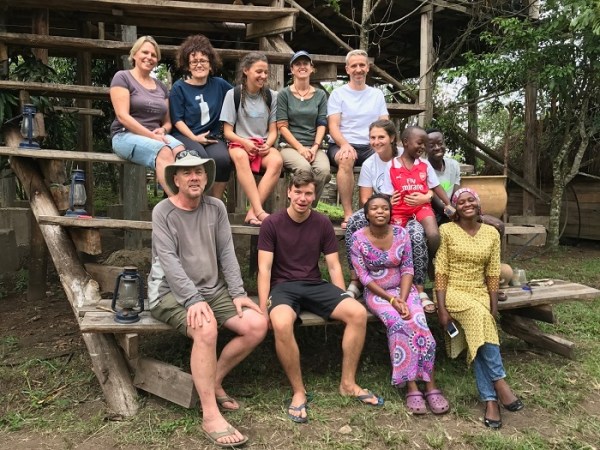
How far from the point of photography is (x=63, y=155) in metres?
3.79

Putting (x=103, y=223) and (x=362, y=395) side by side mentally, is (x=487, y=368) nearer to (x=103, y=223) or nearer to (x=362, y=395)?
(x=362, y=395)

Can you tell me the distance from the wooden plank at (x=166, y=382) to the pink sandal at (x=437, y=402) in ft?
4.56

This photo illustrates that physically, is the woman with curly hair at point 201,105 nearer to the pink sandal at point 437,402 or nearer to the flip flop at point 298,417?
the flip flop at point 298,417

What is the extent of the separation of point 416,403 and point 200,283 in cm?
147

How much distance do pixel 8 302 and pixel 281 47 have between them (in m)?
3.57

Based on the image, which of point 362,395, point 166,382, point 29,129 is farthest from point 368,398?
point 29,129

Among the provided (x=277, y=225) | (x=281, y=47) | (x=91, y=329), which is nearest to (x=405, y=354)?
(x=277, y=225)

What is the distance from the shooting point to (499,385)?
3193mm

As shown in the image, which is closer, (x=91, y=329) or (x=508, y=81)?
(x=91, y=329)

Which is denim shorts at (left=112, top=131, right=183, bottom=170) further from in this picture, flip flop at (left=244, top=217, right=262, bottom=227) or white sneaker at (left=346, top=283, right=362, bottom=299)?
white sneaker at (left=346, top=283, right=362, bottom=299)

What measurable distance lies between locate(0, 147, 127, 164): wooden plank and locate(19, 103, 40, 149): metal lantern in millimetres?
92

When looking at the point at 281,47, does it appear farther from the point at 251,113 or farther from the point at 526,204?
the point at 526,204

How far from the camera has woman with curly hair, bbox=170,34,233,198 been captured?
4.01m

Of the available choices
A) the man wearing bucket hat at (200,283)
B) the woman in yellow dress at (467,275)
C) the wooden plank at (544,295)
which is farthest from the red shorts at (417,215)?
the man wearing bucket hat at (200,283)
